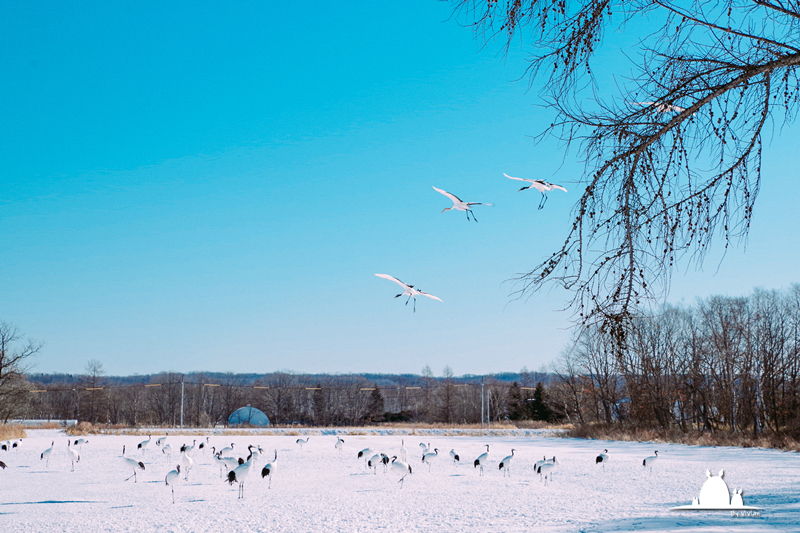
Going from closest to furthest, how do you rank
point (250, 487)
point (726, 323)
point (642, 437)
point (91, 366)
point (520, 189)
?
point (520, 189), point (250, 487), point (642, 437), point (726, 323), point (91, 366)

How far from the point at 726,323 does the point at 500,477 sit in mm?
26348

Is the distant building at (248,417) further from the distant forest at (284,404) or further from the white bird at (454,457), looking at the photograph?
the white bird at (454,457)

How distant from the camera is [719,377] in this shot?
1389 inches

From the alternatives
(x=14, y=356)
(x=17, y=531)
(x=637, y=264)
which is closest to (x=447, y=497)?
(x=17, y=531)

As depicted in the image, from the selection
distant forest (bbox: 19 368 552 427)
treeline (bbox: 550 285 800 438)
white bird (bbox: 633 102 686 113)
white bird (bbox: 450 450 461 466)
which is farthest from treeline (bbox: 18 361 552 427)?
white bird (bbox: 633 102 686 113)

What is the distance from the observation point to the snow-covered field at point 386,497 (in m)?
8.34

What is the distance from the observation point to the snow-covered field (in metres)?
8.34

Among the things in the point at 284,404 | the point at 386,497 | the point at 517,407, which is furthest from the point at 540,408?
the point at 386,497

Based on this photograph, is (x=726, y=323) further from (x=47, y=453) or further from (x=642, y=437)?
(x=47, y=453)

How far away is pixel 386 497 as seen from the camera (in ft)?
35.8

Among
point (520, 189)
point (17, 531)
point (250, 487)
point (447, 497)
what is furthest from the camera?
point (250, 487)

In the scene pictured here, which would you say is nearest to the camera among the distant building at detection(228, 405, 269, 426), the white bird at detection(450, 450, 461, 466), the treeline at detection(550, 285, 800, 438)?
the white bird at detection(450, 450, 461, 466)

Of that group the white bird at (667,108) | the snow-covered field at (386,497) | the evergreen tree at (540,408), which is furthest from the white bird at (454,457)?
the evergreen tree at (540,408)

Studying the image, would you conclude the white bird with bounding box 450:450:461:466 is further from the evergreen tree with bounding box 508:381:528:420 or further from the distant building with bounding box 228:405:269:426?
the evergreen tree with bounding box 508:381:528:420
